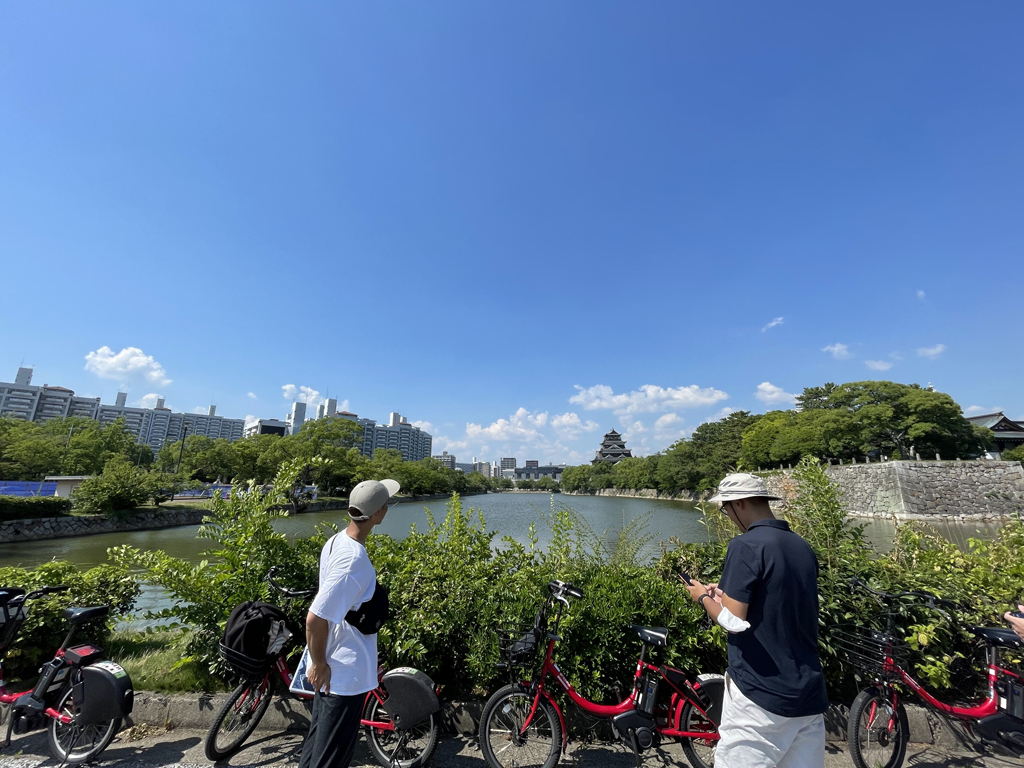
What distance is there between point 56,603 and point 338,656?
10.2 feet

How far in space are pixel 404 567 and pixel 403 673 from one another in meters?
0.80

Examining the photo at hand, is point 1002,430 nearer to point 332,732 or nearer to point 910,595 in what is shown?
point 910,595

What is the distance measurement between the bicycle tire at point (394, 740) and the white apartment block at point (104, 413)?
88.9 m

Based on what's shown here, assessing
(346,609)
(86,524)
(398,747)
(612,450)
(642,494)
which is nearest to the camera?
(346,609)

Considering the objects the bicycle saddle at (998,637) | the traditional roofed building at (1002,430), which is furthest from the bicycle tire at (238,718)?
the traditional roofed building at (1002,430)

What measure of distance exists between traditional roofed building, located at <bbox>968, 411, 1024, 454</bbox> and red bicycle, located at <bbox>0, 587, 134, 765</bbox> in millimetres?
60272

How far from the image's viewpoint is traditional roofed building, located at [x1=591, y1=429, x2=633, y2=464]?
93025 mm

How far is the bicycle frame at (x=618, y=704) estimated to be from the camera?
2.48m

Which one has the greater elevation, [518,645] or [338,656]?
[338,656]

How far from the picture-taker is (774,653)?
65.1 inches

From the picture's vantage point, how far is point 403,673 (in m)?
2.48

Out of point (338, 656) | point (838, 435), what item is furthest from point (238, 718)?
point (838, 435)

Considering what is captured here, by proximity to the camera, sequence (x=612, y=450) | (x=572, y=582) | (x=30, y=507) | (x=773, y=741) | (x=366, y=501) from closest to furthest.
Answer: (x=773, y=741), (x=366, y=501), (x=572, y=582), (x=30, y=507), (x=612, y=450)

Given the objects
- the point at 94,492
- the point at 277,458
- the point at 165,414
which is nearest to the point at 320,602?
the point at 94,492
